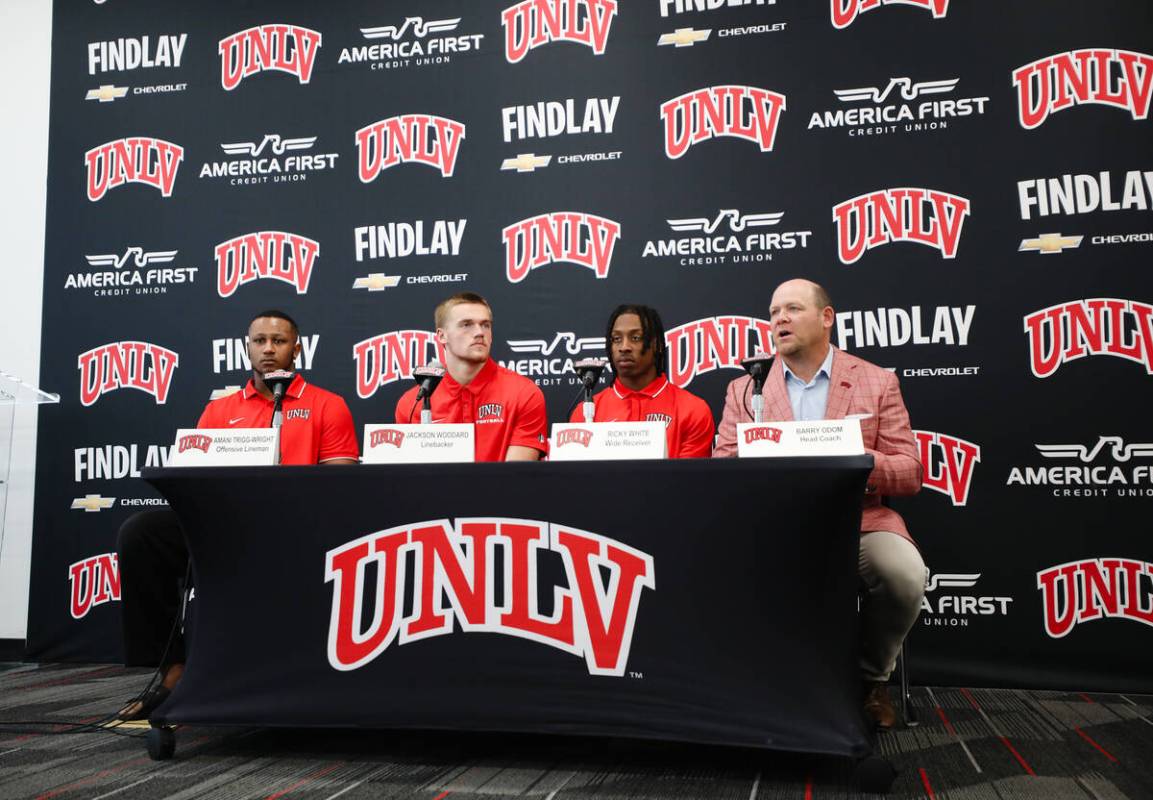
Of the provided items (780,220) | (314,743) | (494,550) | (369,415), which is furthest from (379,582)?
(780,220)

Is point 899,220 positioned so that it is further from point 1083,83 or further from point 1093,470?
point 1093,470

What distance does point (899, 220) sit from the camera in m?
3.12

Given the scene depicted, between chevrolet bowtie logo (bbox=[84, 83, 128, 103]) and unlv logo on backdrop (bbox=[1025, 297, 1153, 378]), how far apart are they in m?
3.87

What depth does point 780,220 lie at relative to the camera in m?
3.24

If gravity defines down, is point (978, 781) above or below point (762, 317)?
below

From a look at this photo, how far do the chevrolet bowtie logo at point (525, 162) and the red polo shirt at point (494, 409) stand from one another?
40.9 inches

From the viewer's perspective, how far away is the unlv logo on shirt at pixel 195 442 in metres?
1.96

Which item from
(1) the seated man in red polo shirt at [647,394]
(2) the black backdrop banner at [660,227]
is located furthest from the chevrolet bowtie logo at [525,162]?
(1) the seated man in red polo shirt at [647,394]

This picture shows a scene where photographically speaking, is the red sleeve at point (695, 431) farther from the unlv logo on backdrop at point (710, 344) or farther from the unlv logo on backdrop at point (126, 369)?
the unlv logo on backdrop at point (126, 369)

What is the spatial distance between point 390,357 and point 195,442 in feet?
5.05

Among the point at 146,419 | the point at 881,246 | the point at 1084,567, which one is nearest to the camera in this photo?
the point at 1084,567

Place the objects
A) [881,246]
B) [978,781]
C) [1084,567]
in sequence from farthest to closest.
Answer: [881,246], [1084,567], [978,781]

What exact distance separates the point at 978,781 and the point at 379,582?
128cm

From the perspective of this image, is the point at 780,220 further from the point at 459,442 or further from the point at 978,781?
the point at 978,781
